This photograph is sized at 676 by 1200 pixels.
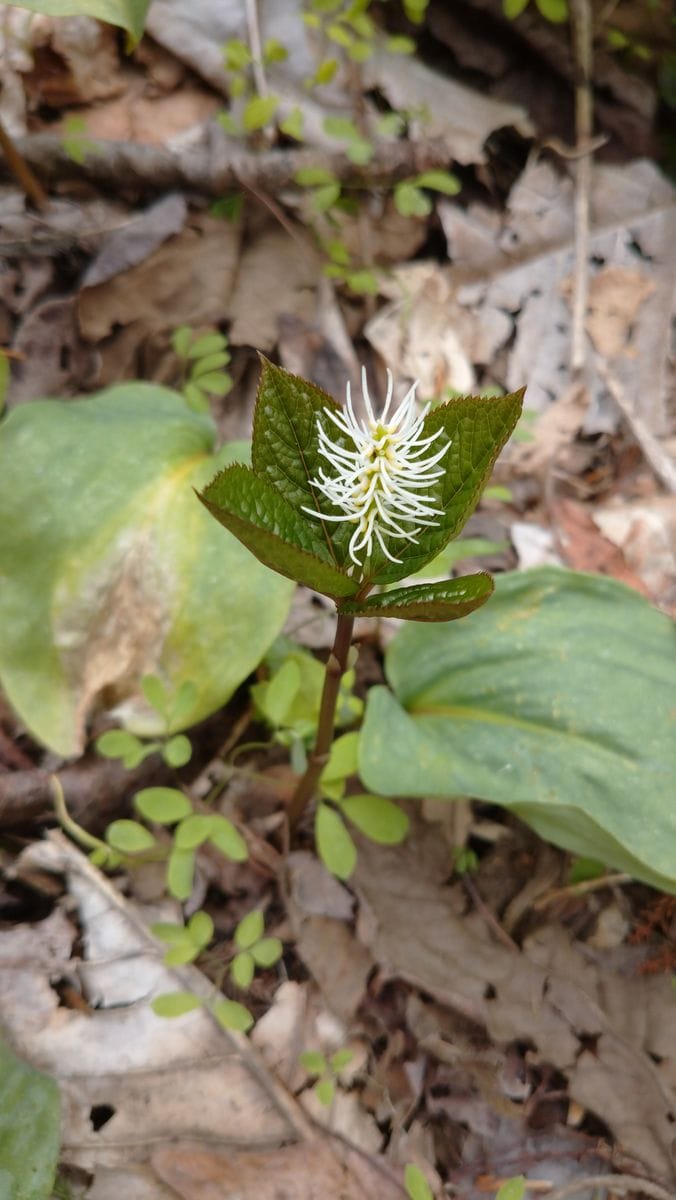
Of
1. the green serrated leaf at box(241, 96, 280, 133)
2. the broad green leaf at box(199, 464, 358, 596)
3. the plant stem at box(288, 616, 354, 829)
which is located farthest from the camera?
the green serrated leaf at box(241, 96, 280, 133)

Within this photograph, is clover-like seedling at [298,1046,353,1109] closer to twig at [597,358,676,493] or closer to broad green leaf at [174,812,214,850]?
broad green leaf at [174,812,214,850]

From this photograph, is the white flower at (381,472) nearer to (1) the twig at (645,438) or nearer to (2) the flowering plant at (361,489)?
(2) the flowering plant at (361,489)

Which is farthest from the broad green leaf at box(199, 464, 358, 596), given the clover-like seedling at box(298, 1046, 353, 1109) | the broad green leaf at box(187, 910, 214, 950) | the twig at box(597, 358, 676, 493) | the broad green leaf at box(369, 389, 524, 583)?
the twig at box(597, 358, 676, 493)

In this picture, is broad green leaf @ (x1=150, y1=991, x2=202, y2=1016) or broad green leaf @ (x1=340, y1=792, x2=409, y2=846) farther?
broad green leaf @ (x1=340, y1=792, x2=409, y2=846)

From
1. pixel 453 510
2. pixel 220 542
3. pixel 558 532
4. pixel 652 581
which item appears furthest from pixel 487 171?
pixel 453 510

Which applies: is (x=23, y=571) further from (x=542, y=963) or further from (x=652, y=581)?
(x=652, y=581)

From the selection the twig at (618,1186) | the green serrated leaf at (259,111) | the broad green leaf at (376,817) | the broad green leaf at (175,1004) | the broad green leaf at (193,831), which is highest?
the green serrated leaf at (259,111)

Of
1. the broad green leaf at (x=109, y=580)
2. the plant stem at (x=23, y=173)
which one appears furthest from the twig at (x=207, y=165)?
the broad green leaf at (x=109, y=580)
